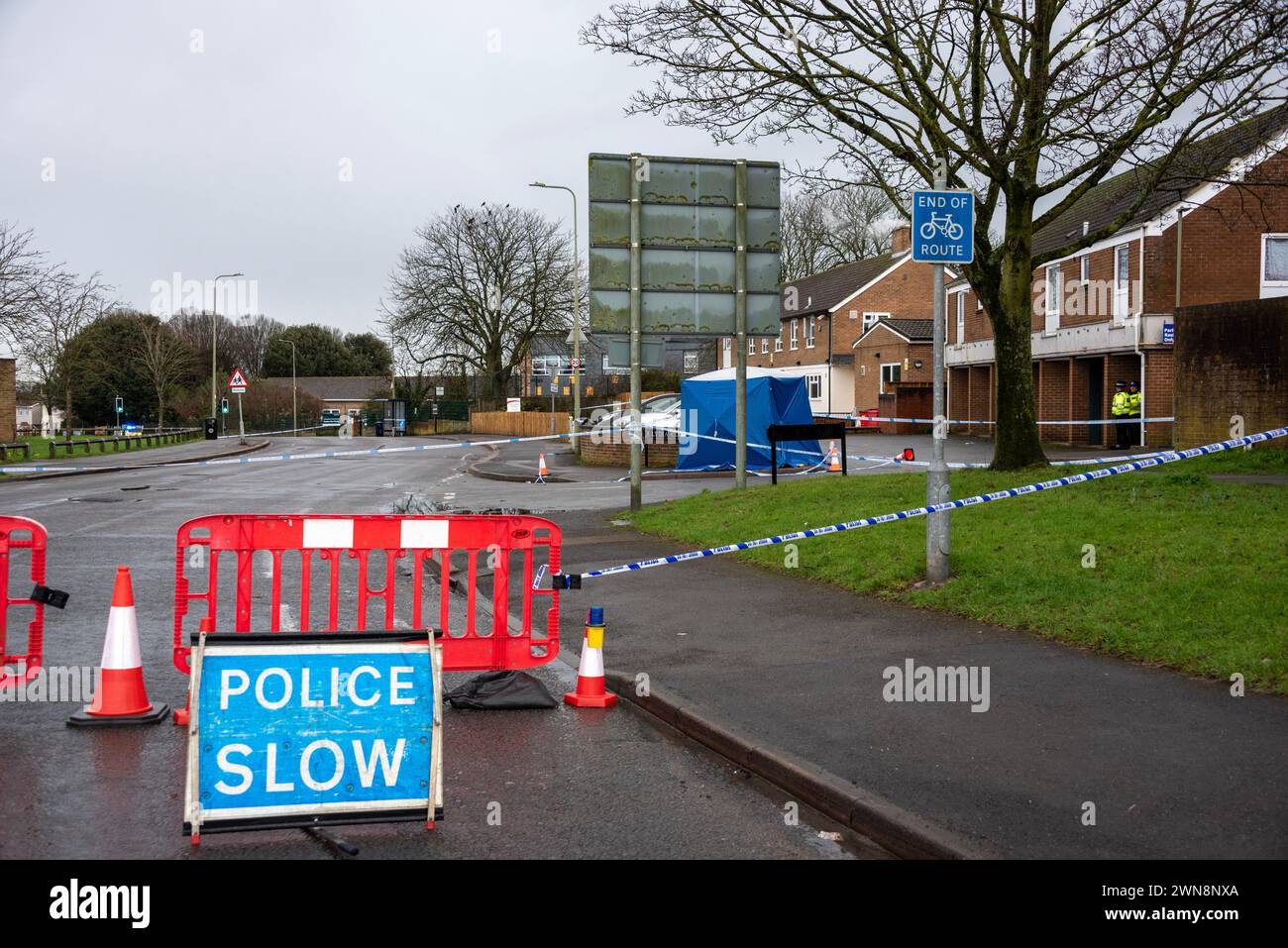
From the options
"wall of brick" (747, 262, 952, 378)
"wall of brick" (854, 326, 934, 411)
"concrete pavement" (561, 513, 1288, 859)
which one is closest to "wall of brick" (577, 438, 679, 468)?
"concrete pavement" (561, 513, 1288, 859)

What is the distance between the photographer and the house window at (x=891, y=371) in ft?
170

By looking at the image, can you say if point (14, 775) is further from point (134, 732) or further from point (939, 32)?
point (939, 32)

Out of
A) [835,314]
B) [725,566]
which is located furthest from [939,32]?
[835,314]

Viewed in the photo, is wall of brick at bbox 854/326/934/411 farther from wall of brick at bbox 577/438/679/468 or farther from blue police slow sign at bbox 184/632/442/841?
blue police slow sign at bbox 184/632/442/841

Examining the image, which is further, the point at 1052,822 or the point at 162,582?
the point at 162,582

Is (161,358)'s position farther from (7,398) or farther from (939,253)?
(939,253)

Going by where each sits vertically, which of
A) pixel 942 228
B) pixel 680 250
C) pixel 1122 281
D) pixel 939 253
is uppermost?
pixel 1122 281

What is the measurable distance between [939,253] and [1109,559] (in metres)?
2.88

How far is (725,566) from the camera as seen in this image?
12484mm

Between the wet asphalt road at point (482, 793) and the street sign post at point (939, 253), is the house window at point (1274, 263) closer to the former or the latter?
the street sign post at point (939, 253)

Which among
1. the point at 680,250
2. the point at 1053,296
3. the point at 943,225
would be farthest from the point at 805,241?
the point at 943,225

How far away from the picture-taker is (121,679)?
22.1 feet

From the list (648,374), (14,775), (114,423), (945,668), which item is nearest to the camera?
(14,775)
